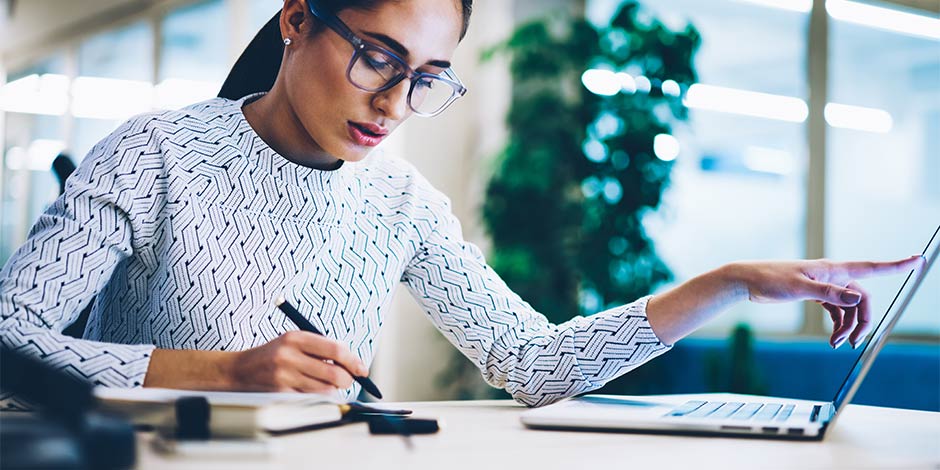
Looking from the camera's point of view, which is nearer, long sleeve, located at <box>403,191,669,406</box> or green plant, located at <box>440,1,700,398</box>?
long sleeve, located at <box>403,191,669,406</box>

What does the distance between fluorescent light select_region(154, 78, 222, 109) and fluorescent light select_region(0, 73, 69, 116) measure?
1.62 m

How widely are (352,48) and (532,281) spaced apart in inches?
108

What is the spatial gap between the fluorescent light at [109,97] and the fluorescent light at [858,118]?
4470mm

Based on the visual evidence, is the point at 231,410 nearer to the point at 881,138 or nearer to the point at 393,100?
the point at 393,100

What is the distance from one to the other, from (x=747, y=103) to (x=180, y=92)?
3750mm

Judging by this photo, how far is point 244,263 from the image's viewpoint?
1.18 metres

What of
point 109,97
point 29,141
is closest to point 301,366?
point 109,97

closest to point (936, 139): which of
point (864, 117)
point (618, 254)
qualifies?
point (864, 117)

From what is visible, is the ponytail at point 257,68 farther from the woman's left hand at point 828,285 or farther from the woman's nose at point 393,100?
the woman's left hand at point 828,285

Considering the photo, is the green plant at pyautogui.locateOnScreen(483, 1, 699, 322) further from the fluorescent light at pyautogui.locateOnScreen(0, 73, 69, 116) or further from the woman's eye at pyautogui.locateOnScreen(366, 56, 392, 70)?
the fluorescent light at pyautogui.locateOnScreen(0, 73, 69, 116)

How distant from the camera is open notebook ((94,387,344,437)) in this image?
702 millimetres

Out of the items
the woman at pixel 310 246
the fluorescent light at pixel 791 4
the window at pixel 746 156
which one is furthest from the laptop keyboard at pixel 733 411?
the fluorescent light at pixel 791 4

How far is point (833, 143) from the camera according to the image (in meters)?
4.11

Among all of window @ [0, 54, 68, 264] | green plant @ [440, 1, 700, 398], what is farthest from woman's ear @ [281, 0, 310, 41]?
window @ [0, 54, 68, 264]
